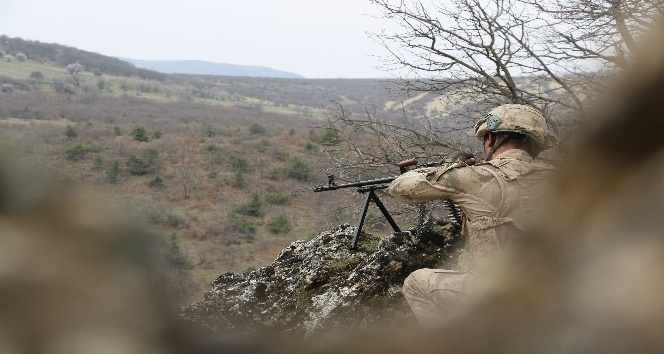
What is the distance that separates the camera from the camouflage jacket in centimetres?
264

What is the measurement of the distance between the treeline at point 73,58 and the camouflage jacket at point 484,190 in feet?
173

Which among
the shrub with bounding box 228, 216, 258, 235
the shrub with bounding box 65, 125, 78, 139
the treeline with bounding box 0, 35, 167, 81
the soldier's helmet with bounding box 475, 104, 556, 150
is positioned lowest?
the shrub with bounding box 228, 216, 258, 235

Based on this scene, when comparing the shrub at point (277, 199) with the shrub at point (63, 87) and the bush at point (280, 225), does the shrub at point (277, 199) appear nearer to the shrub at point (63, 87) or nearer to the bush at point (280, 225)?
the bush at point (280, 225)

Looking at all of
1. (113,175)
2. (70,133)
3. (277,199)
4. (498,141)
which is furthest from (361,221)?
(70,133)

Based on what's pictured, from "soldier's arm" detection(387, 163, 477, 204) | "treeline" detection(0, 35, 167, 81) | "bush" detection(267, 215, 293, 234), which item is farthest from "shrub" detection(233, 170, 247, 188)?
"soldier's arm" detection(387, 163, 477, 204)

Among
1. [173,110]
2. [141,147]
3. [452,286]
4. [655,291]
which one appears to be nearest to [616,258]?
[655,291]

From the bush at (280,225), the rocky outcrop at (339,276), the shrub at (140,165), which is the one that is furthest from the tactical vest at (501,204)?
the shrub at (140,165)

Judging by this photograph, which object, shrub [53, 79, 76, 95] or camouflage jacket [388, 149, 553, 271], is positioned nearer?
camouflage jacket [388, 149, 553, 271]

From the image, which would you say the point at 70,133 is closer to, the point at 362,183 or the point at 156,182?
the point at 156,182

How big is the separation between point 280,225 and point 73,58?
166 feet

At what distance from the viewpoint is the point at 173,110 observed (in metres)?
59.5

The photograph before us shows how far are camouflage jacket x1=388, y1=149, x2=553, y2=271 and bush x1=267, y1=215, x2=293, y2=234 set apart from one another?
73.7ft

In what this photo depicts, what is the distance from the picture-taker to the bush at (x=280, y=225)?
1003 inches

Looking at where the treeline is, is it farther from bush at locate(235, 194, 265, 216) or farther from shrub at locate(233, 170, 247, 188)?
bush at locate(235, 194, 265, 216)
